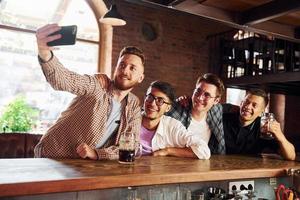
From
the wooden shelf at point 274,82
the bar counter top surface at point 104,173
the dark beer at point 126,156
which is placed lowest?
the bar counter top surface at point 104,173

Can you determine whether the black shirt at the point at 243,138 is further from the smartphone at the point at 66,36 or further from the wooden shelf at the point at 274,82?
the wooden shelf at the point at 274,82

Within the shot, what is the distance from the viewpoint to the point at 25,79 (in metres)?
4.91

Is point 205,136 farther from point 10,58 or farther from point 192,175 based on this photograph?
point 10,58

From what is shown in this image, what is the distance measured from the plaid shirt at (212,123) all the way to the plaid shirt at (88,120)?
44 cm

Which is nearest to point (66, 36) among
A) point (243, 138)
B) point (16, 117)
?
point (243, 138)

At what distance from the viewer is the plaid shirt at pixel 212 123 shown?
1.92m

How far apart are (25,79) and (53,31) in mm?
4101

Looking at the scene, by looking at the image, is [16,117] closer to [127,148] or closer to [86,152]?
[86,152]

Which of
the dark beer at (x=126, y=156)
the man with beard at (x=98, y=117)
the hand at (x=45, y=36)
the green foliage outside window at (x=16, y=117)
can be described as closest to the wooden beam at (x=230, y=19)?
the man with beard at (x=98, y=117)

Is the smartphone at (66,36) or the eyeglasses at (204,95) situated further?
the eyeglasses at (204,95)

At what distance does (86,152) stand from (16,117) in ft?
11.5

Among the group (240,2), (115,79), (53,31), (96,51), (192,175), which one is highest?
(96,51)

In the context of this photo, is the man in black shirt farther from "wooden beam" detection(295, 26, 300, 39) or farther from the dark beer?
the dark beer

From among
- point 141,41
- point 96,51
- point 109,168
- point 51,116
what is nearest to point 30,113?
point 51,116
